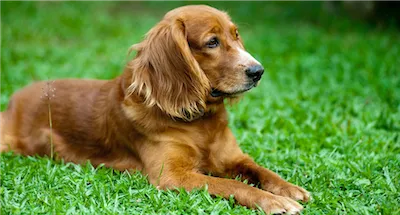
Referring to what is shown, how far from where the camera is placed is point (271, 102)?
738 centimetres

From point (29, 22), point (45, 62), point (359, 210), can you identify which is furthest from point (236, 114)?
point (29, 22)

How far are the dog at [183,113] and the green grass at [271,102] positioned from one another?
16 cm

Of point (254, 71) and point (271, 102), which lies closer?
point (254, 71)

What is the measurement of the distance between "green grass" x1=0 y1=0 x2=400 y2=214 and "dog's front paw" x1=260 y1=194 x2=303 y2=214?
0.46 ft

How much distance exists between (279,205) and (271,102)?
351 cm

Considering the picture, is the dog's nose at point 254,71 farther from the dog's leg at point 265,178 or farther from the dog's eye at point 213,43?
the dog's leg at point 265,178

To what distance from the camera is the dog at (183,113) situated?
14.6 ft

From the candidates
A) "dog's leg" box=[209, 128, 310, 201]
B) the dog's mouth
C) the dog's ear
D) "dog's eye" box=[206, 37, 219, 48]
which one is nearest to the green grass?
"dog's leg" box=[209, 128, 310, 201]

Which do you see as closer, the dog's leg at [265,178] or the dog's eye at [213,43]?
the dog's leg at [265,178]

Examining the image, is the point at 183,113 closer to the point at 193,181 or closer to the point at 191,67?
the point at 191,67

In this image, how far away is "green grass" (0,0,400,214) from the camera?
14.0 feet

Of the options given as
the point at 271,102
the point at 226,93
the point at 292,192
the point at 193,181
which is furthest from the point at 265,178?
the point at 271,102

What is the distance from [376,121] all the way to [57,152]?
11.4ft

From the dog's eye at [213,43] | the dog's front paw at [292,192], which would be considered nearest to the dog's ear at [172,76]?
the dog's eye at [213,43]
